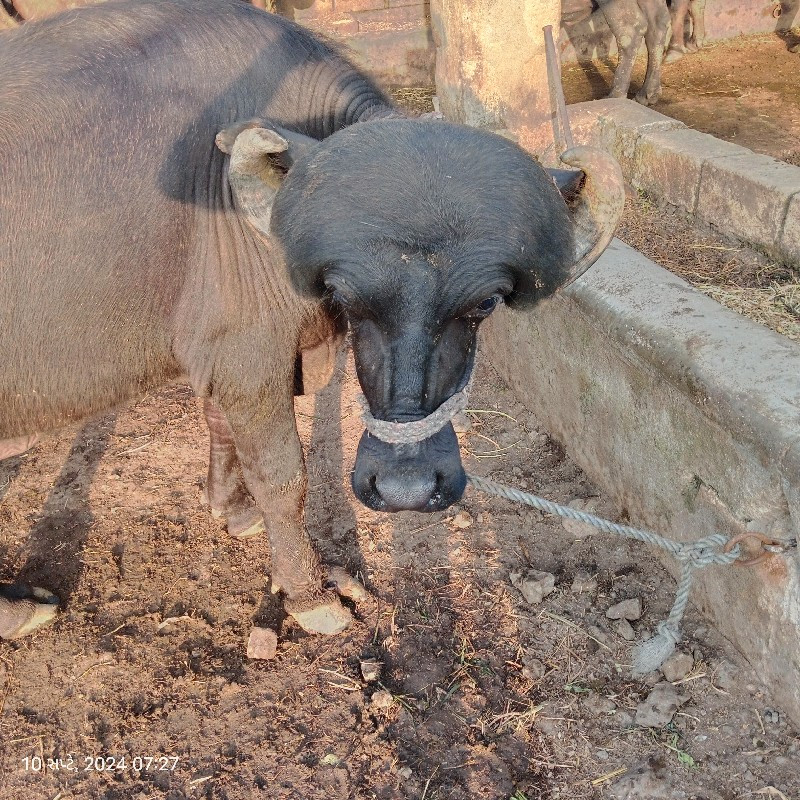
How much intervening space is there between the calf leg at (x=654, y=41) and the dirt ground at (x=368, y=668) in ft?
16.4

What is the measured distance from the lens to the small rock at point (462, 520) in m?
3.31

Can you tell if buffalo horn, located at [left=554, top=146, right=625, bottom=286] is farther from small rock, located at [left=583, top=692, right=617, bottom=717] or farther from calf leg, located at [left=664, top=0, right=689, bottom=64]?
calf leg, located at [left=664, top=0, right=689, bottom=64]

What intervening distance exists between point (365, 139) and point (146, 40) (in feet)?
3.07

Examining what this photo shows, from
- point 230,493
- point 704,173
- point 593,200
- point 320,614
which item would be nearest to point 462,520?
point 320,614

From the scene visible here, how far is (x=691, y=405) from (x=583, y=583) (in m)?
0.84

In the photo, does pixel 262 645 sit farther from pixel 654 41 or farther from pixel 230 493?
pixel 654 41

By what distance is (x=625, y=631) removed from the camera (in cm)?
280

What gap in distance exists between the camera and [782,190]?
3.97m

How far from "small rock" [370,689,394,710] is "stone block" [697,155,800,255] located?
124 inches

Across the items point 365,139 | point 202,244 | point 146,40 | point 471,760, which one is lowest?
point 471,760

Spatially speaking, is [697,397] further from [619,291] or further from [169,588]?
[169,588]

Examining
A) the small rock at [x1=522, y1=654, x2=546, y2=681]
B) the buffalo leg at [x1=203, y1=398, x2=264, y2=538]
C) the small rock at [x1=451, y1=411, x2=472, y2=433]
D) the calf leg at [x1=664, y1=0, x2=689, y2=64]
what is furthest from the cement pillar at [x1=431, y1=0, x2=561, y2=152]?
the calf leg at [x1=664, y1=0, x2=689, y2=64]

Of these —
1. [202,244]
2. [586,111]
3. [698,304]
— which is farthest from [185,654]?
[586,111]

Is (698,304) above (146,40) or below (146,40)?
below
